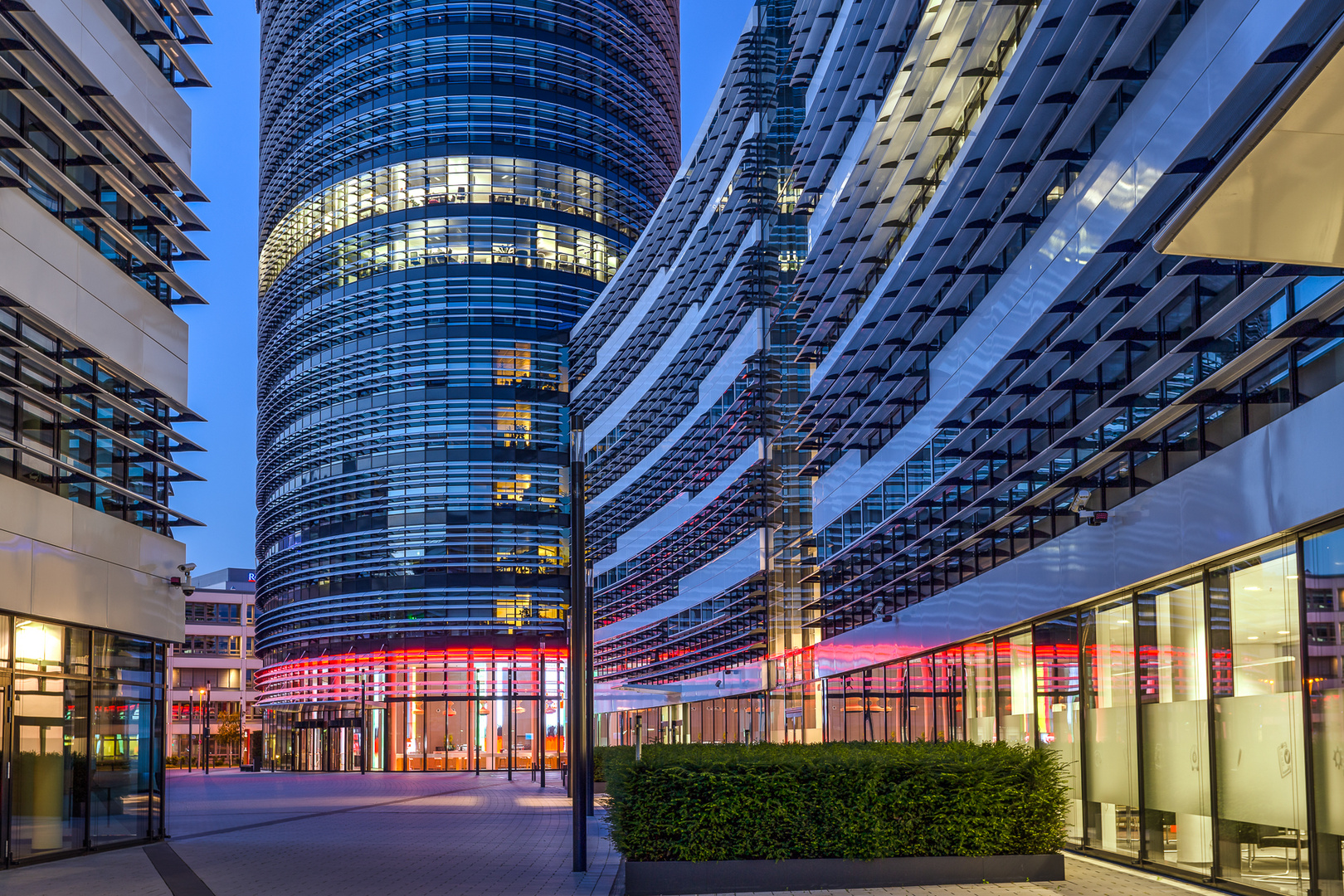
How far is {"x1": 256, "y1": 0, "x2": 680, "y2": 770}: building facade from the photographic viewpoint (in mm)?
77562

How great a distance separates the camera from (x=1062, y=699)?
20.0 metres

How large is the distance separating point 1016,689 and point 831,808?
7.31 meters

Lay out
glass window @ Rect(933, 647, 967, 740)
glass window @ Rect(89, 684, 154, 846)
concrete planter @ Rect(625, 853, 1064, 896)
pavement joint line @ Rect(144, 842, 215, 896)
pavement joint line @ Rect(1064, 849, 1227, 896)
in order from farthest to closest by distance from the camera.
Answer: glass window @ Rect(933, 647, 967, 740) → glass window @ Rect(89, 684, 154, 846) → pavement joint line @ Rect(144, 842, 215, 896) → concrete planter @ Rect(625, 853, 1064, 896) → pavement joint line @ Rect(1064, 849, 1227, 896)

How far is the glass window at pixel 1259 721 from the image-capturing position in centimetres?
1288

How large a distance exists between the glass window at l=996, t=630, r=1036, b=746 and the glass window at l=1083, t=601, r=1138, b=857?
2.18 meters

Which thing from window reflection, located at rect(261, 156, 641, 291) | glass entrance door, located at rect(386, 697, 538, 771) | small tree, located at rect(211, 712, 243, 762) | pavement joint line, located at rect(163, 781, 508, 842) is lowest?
small tree, located at rect(211, 712, 243, 762)

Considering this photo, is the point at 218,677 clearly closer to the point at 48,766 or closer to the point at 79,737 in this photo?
the point at 79,737

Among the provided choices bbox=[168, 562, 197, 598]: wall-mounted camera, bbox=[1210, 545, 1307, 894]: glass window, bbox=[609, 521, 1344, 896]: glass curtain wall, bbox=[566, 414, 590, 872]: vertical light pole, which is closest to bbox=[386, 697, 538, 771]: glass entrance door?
bbox=[168, 562, 197, 598]: wall-mounted camera

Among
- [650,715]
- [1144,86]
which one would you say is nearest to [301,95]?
[650,715]

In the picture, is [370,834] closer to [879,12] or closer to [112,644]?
[112,644]

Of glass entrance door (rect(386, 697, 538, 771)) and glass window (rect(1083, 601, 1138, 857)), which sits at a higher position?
glass window (rect(1083, 601, 1138, 857))

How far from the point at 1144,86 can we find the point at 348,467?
67.9 m

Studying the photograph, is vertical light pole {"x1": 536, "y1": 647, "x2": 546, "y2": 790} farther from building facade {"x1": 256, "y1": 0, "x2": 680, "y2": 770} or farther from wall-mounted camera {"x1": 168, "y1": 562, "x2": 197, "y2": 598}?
wall-mounted camera {"x1": 168, "y1": 562, "x2": 197, "y2": 598}

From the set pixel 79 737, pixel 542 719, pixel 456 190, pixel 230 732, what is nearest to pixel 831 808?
pixel 79 737
